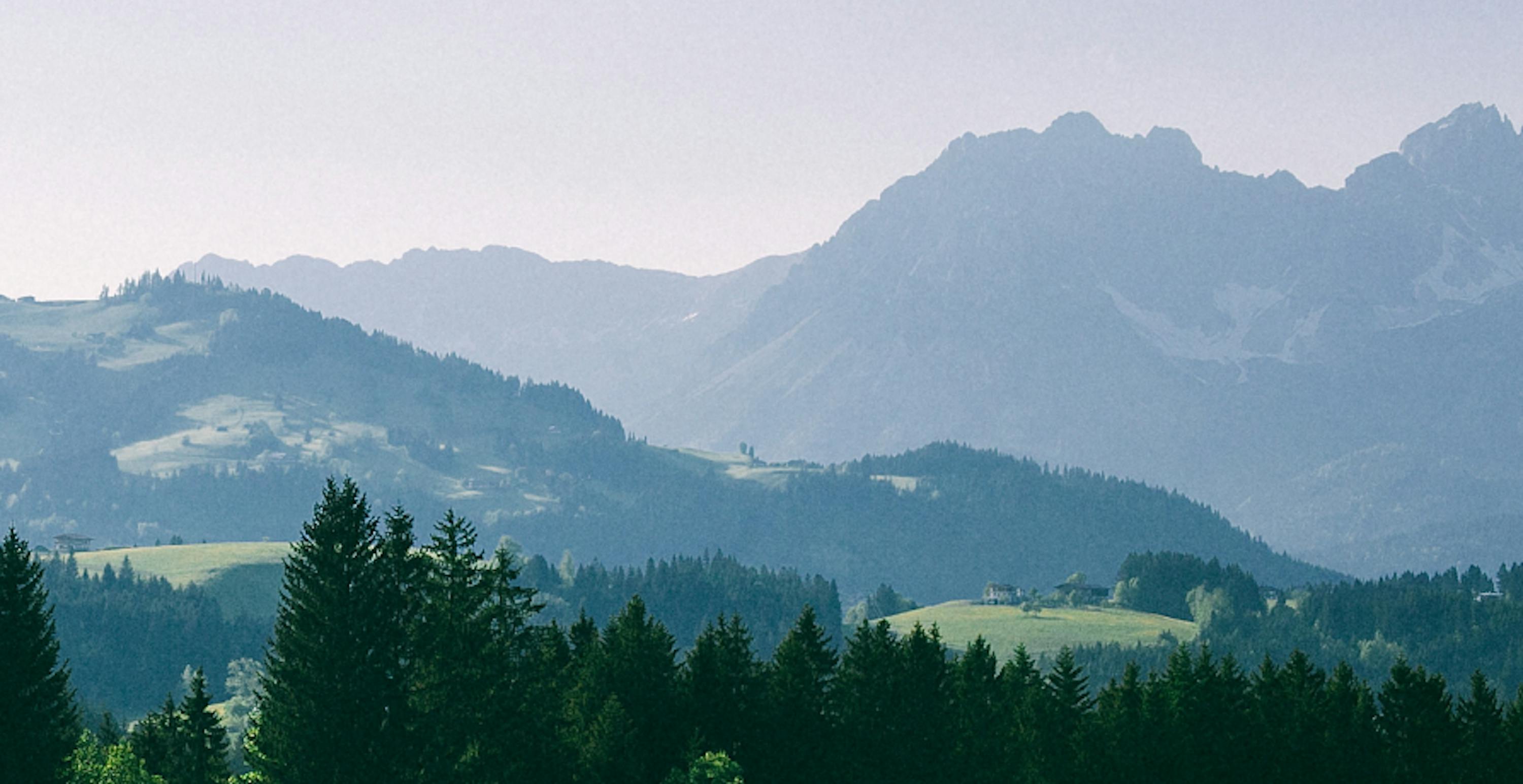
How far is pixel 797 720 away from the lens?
372ft

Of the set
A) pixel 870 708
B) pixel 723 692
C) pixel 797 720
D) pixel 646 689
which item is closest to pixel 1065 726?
pixel 870 708

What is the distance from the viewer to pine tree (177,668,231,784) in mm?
113500

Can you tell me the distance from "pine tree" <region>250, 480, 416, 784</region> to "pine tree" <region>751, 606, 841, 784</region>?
112 feet

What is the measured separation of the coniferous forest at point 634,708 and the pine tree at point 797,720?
0.21 meters

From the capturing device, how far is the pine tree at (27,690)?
79062 millimetres

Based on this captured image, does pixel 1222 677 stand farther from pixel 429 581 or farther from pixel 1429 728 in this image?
pixel 429 581

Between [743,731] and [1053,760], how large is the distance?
2291cm

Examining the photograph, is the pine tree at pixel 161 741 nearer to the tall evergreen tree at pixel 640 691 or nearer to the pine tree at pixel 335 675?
the tall evergreen tree at pixel 640 691

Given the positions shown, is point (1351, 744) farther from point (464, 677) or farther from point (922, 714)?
point (464, 677)

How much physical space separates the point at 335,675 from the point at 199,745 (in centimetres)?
4187

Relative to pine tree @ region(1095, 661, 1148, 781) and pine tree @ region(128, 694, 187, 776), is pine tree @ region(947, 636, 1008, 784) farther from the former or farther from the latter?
pine tree @ region(128, 694, 187, 776)

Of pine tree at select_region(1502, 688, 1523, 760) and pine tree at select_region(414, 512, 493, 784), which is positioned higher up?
pine tree at select_region(414, 512, 493, 784)

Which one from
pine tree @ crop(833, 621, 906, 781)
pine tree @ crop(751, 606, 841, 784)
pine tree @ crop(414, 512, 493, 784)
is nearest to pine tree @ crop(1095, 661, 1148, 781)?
pine tree @ crop(833, 621, 906, 781)

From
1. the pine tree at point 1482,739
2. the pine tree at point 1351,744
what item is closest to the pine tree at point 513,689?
the pine tree at point 1351,744
